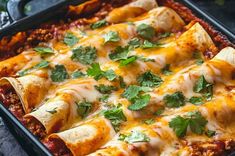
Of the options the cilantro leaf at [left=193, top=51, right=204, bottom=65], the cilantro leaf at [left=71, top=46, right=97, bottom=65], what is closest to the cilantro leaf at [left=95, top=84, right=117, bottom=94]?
the cilantro leaf at [left=71, top=46, right=97, bottom=65]

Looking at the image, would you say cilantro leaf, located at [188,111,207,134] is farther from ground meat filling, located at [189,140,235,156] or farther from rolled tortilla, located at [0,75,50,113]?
rolled tortilla, located at [0,75,50,113]

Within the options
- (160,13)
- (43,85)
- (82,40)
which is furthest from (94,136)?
(160,13)

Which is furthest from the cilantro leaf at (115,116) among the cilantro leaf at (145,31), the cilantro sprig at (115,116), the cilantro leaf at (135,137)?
the cilantro leaf at (145,31)

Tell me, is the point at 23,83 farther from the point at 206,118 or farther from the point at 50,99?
the point at 206,118

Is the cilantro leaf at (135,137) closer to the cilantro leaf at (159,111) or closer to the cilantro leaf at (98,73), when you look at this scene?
the cilantro leaf at (159,111)

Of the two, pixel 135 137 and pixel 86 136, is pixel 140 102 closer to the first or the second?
pixel 135 137
